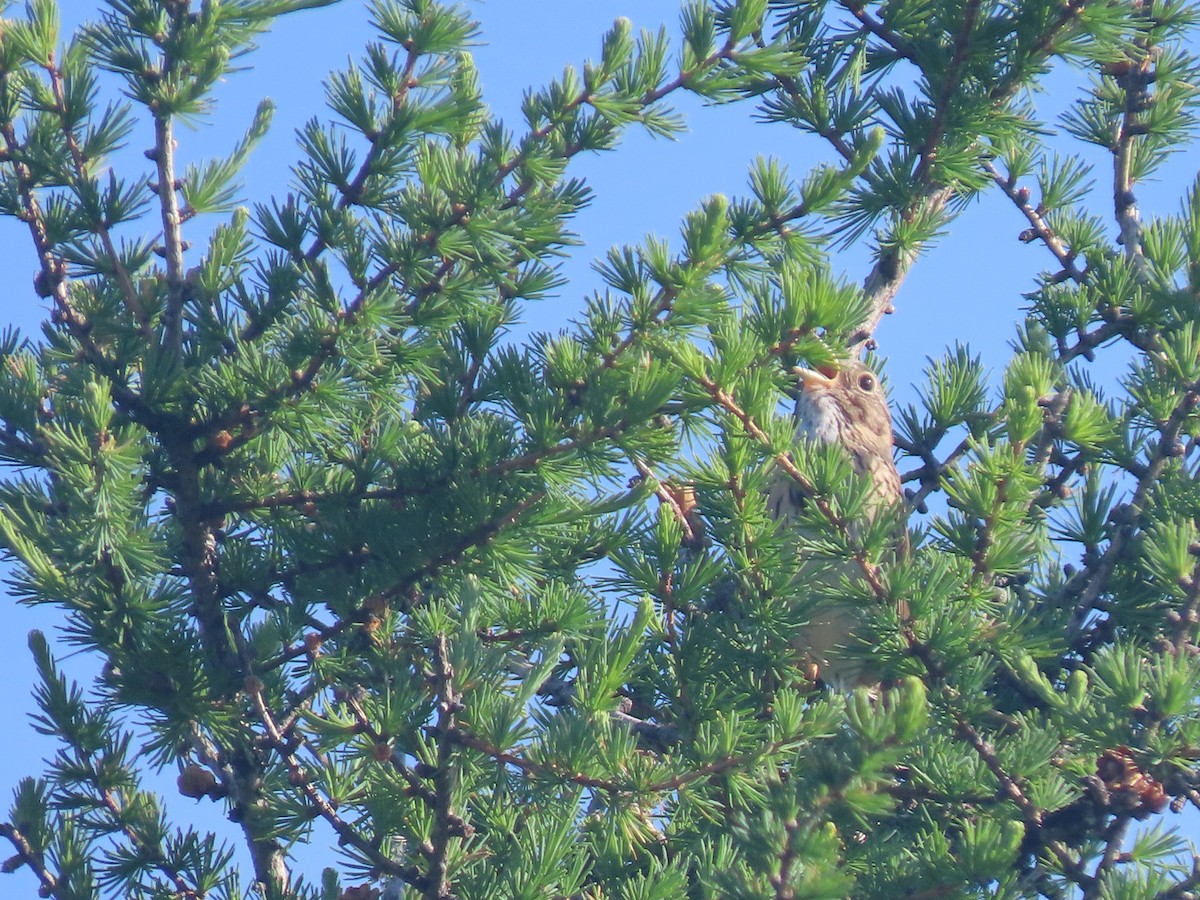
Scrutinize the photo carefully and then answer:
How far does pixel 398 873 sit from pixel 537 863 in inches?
11.7

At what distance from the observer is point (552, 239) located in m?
3.99

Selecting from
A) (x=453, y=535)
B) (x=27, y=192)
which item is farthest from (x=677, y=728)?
(x=27, y=192)

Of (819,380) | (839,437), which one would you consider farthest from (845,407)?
(839,437)

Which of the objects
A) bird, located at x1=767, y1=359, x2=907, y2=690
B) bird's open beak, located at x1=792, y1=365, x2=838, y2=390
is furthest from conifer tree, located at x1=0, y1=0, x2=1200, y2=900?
bird's open beak, located at x1=792, y1=365, x2=838, y2=390

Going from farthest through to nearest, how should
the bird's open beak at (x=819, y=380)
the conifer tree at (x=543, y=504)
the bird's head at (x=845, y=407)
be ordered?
the bird's open beak at (x=819, y=380) < the bird's head at (x=845, y=407) < the conifer tree at (x=543, y=504)

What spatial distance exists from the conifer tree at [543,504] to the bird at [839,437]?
2.46 ft

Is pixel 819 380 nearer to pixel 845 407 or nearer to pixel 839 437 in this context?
pixel 845 407

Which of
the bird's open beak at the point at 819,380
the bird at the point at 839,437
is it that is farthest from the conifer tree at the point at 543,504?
the bird's open beak at the point at 819,380

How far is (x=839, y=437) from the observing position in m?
5.54

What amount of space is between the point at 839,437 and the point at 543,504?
206 cm

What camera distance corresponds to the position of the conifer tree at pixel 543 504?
3.25 m

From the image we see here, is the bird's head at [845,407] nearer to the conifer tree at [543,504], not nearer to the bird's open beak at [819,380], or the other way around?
the bird's open beak at [819,380]

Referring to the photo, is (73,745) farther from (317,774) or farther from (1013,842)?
(1013,842)

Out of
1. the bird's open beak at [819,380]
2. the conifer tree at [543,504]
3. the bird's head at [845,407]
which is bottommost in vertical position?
the conifer tree at [543,504]
